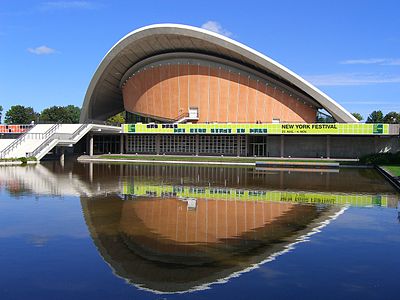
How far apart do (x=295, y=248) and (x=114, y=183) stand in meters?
13.5

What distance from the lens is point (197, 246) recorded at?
8.97 metres

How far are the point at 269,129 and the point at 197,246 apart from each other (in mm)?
36863

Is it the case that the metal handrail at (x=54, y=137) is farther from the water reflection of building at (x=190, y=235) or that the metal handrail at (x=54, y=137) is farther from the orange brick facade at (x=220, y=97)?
the water reflection of building at (x=190, y=235)

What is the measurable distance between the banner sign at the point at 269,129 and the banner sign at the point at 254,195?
26.7 m

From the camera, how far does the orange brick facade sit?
4934 cm

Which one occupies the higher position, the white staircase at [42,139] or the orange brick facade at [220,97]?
the orange brick facade at [220,97]

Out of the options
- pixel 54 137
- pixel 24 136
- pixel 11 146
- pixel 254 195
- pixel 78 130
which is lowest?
pixel 254 195

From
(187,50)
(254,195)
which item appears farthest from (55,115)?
(254,195)

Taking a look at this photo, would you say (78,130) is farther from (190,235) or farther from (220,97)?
(190,235)

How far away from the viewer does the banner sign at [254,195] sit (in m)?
15.7

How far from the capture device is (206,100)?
166ft

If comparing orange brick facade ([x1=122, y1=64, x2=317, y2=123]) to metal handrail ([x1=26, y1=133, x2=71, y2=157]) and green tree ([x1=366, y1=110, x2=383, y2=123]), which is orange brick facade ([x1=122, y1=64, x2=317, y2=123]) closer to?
metal handrail ([x1=26, y1=133, x2=71, y2=157])

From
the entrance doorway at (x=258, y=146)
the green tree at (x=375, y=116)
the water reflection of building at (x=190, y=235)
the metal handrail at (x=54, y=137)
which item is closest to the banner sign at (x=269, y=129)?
the entrance doorway at (x=258, y=146)

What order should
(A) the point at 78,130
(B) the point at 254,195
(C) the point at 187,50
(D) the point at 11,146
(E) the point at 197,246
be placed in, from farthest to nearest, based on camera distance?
(C) the point at 187,50, (A) the point at 78,130, (D) the point at 11,146, (B) the point at 254,195, (E) the point at 197,246
